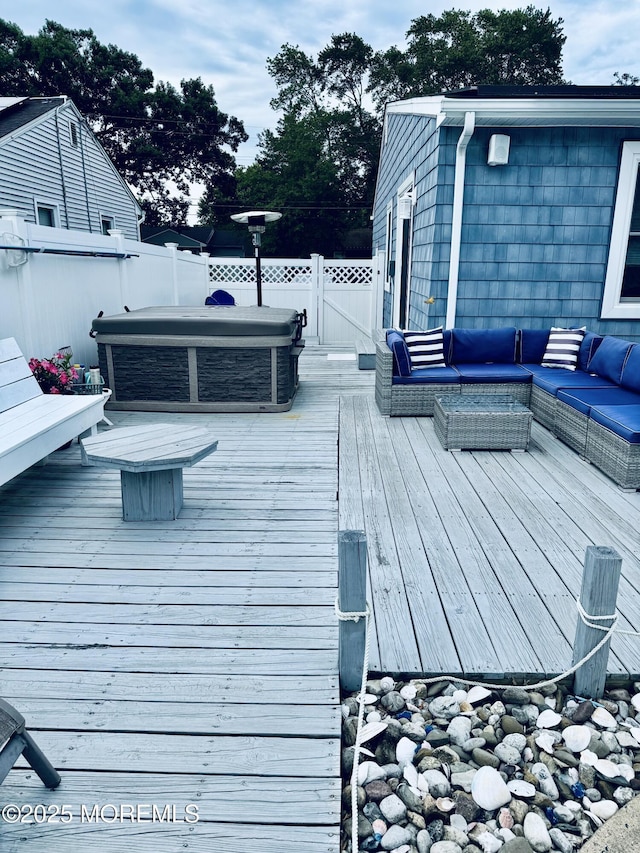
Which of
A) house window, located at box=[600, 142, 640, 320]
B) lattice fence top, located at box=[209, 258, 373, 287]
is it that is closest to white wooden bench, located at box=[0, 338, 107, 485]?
house window, located at box=[600, 142, 640, 320]

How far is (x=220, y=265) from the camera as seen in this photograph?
11961 millimetres

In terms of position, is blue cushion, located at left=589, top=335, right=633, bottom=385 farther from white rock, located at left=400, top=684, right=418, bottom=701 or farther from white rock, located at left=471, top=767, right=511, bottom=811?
white rock, located at left=471, top=767, right=511, bottom=811

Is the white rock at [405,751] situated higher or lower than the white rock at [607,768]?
lower

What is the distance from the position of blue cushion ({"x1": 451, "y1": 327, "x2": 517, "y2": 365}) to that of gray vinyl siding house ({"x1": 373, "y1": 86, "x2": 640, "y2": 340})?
297 mm

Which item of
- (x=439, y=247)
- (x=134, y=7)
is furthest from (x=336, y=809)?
(x=134, y=7)

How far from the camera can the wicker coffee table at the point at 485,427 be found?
4316 mm

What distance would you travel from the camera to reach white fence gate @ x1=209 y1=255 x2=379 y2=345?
36.3ft

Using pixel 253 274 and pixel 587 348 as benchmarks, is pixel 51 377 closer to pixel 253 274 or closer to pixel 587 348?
pixel 587 348

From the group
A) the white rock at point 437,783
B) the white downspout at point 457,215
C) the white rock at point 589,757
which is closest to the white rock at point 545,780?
the white rock at point 589,757

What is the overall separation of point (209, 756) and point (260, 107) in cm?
3193

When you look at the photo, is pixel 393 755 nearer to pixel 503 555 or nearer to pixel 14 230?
pixel 503 555

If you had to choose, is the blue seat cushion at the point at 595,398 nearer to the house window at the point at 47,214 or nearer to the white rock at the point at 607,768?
the white rock at the point at 607,768

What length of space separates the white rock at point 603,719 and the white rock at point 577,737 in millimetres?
53

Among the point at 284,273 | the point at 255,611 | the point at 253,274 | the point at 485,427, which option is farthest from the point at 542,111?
the point at 253,274
